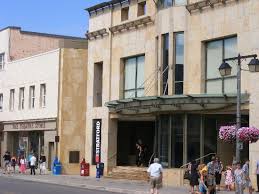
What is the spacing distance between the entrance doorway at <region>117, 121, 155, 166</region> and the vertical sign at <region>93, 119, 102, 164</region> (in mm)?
1467

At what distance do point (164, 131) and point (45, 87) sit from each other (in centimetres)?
1539

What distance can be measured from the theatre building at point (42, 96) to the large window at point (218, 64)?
14.1 metres

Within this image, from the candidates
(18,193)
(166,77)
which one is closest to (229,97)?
(166,77)

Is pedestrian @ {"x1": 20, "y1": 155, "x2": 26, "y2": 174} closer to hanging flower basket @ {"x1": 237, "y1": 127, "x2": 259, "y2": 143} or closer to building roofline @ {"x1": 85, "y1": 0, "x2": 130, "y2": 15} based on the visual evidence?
building roofline @ {"x1": 85, "y1": 0, "x2": 130, "y2": 15}

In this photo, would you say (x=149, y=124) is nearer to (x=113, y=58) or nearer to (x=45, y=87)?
(x=113, y=58)

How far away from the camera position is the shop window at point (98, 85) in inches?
1652

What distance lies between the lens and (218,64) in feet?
106

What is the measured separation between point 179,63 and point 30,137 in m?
20.0

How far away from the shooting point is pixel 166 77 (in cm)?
3475

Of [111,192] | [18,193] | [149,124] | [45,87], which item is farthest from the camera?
[45,87]

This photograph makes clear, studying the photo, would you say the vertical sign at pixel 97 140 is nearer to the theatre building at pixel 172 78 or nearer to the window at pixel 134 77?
the theatre building at pixel 172 78

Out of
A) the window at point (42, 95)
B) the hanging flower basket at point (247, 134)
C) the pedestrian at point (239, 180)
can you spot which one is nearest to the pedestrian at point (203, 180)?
the pedestrian at point (239, 180)

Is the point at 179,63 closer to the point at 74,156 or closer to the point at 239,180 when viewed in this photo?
the point at 239,180

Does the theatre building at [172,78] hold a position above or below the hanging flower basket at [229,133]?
above
